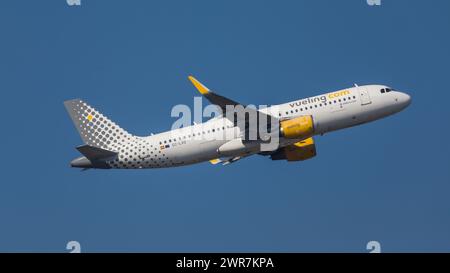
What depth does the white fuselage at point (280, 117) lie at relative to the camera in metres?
72.9

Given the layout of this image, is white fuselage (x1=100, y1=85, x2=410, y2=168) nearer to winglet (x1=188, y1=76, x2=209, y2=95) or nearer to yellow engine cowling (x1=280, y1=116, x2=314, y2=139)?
yellow engine cowling (x1=280, y1=116, x2=314, y2=139)

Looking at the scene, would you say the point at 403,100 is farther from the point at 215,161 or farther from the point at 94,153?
the point at 94,153

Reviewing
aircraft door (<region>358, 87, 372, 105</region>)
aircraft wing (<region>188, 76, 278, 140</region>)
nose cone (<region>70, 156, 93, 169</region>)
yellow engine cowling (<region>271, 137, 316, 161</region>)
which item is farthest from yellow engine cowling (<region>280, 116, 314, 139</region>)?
nose cone (<region>70, 156, 93, 169</region>)

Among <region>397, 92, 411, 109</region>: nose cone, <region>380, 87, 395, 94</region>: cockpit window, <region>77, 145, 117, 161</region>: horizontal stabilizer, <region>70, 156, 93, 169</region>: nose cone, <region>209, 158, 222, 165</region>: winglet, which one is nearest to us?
<region>77, 145, 117, 161</region>: horizontal stabilizer

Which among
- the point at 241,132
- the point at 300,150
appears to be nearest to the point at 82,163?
the point at 241,132

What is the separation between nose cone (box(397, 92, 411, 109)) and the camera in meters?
74.8

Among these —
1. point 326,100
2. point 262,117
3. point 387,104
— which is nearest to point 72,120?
point 262,117

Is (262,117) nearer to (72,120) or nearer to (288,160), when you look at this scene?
(288,160)

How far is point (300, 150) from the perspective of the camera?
78.3 metres

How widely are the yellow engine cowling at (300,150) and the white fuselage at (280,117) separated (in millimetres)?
3750

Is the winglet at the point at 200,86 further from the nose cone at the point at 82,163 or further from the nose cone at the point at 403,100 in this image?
the nose cone at the point at 403,100

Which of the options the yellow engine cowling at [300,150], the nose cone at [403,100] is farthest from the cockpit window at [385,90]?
the yellow engine cowling at [300,150]

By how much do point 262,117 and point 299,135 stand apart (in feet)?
12.1

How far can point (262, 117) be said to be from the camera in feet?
239
